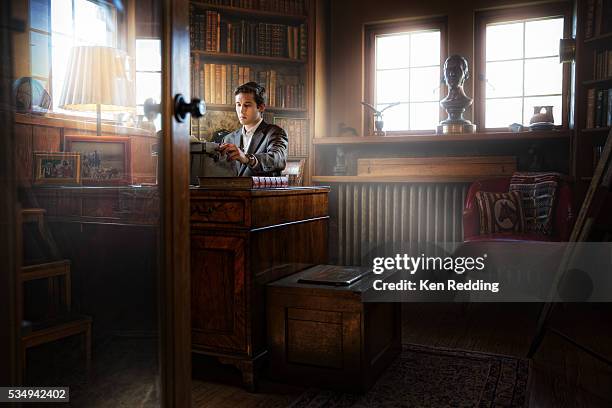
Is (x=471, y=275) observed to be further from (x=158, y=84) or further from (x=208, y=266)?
(x=158, y=84)

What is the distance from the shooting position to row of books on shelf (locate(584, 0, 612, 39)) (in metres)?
3.36

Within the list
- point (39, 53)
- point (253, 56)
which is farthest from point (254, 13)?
point (39, 53)

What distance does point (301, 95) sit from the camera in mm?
4191

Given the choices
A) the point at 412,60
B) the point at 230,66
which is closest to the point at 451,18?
the point at 412,60

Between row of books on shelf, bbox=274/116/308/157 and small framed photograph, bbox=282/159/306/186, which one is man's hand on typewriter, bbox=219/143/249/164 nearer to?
small framed photograph, bbox=282/159/306/186

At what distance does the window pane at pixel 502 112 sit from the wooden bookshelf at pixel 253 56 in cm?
140

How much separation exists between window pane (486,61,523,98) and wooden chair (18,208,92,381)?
379 centimetres

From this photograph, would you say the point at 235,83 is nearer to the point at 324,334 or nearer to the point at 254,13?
the point at 254,13

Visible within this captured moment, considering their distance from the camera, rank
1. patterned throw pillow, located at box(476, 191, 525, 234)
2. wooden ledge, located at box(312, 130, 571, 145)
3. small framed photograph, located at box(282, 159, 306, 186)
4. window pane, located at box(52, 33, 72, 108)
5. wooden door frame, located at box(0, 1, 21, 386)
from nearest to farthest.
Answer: wooden door frame, located at box(0, 1, 21, 386), window pane, located at box(52, 33, 72, 108), patterned throw pillow, located at box(476, 191, 525, 234), wooden ledge, located at box(312, 130, 571, 145), small framed photograph, located at box(282, 159, 306, 186)

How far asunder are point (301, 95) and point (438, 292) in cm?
188

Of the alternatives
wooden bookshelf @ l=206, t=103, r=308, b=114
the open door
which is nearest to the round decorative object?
the open door

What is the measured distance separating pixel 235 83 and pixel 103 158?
3298mm

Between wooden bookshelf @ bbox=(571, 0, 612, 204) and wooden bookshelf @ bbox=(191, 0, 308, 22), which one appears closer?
wooden bookshelf @ bbox=(571, 0, 612, 204)

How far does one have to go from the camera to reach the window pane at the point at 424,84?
13.8 ft
